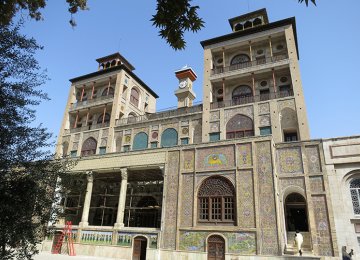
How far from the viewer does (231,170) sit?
18453 millimetres

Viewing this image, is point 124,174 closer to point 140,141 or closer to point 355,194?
point 140,141

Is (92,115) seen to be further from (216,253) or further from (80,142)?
(216,253)

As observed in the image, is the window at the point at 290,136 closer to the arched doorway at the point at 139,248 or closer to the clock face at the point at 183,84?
the clock face at the point at 183,84

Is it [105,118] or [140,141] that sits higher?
[105,118]

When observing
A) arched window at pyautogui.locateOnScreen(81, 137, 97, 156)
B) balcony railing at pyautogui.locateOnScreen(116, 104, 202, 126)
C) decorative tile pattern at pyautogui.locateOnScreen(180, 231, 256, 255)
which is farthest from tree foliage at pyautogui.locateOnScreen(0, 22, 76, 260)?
arched window at pyautogui.locateOnScreen(81, 137, 97, 156)

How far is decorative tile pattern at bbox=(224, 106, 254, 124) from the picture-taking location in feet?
80.1

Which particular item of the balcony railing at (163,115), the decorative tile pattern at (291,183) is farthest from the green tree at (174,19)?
the balcony railing at (163,115)

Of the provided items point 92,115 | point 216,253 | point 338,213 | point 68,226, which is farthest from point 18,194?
point 92,115

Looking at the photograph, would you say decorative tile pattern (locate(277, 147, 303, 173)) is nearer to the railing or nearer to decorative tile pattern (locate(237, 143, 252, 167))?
decorative tile pattern (locate(237, 143, 252, 167))

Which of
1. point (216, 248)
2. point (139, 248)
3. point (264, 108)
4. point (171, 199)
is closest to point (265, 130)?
point (264, 108)

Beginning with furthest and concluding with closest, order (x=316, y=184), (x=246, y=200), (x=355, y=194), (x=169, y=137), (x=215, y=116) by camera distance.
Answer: (x=169, y=137) → (x=215, y=116) → (x=316, y=184) → (x=355, y=194) → (x=246, y=200)

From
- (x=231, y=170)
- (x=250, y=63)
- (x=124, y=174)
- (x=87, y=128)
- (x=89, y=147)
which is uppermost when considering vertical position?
(x=250, y=63)

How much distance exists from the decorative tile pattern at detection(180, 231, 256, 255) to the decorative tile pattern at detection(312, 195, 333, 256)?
4.50 metres

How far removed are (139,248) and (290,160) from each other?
1174cm
